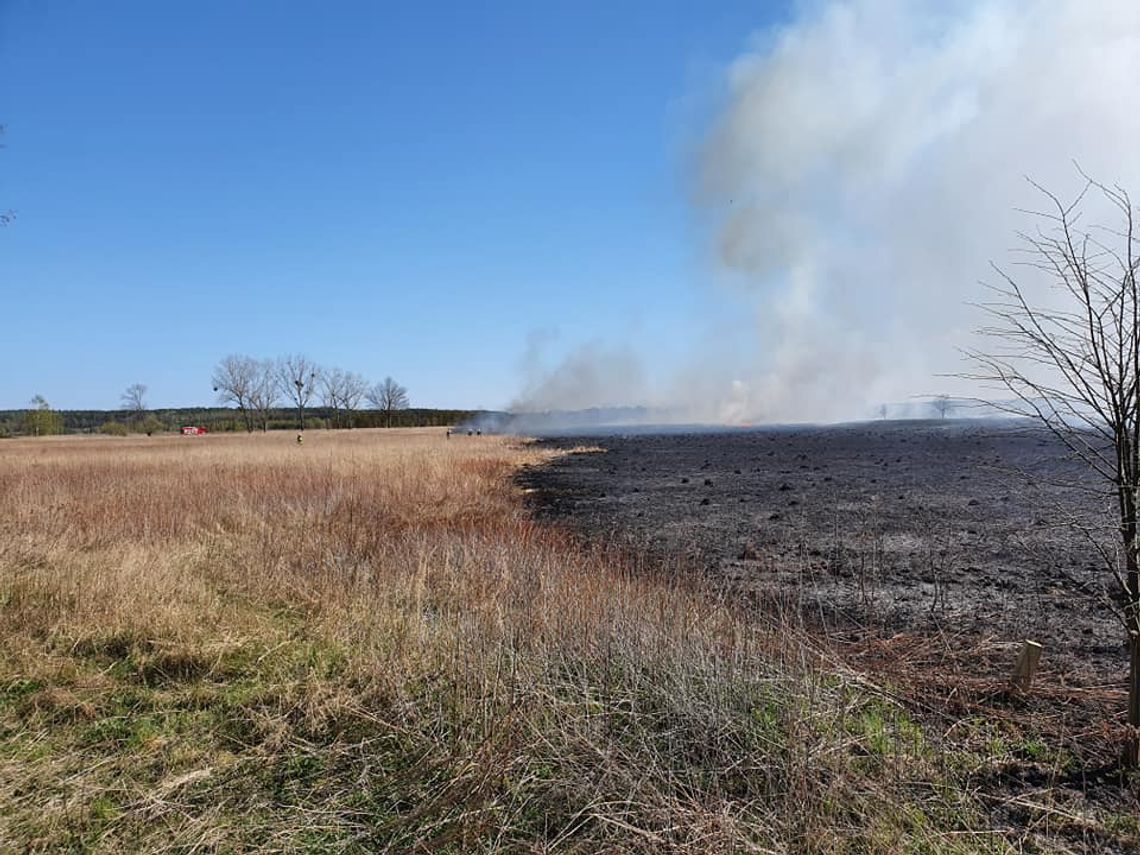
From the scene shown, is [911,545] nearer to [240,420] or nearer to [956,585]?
[956,585]

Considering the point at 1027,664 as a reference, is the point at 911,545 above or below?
below

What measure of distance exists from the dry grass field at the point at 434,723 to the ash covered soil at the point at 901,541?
59.4 inches

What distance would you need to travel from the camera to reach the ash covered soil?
6.28 m

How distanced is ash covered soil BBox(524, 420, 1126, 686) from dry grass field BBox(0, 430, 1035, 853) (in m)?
1.51

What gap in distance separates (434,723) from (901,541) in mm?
9884

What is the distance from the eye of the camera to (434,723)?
4.01 metres

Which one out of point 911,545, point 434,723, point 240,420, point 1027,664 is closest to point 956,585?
point 911,545

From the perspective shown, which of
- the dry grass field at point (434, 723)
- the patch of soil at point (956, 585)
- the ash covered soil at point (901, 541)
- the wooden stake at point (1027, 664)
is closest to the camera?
the dry grass field at point (434, 723)

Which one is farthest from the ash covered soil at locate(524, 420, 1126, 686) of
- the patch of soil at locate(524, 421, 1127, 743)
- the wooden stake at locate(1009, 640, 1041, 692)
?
the wooden stake at locate(1009, 640, 1041, 692)

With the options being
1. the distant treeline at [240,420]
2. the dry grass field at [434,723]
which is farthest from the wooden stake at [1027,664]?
the distant treeline at [240,420]

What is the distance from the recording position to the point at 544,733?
368cm

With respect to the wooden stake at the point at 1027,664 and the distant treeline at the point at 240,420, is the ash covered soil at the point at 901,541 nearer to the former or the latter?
the wooden stake at the point at 1027,664

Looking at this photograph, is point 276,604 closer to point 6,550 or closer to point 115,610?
point 115,610

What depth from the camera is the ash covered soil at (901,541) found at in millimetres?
6277
